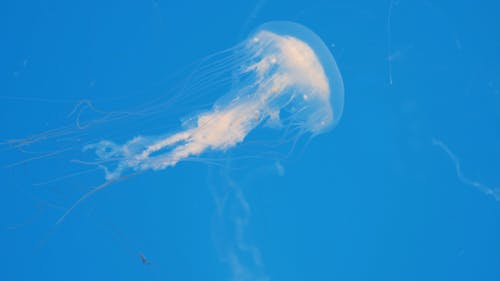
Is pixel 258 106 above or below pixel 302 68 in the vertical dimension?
below

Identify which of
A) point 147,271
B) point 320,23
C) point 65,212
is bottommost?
point 147,271

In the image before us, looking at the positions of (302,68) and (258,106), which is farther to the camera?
(258,106)

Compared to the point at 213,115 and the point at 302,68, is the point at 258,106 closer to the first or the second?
the point at 213,115

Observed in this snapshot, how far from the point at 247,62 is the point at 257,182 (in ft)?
4.17

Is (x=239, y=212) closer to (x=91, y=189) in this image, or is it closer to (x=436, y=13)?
(x=91, y=189)

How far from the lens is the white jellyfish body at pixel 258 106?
465cm

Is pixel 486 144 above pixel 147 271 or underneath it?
above

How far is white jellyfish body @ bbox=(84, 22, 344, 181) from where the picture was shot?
15.3ft

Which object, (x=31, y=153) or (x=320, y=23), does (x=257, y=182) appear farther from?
(x=31, y=153)

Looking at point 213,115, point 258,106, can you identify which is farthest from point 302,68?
point 213,115

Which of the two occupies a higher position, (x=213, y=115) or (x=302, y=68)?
(x=302, y=68)

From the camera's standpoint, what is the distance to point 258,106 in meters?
4.75

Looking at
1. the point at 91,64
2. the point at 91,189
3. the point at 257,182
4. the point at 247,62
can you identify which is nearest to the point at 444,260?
the point at 257,182

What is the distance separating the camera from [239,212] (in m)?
4.89
